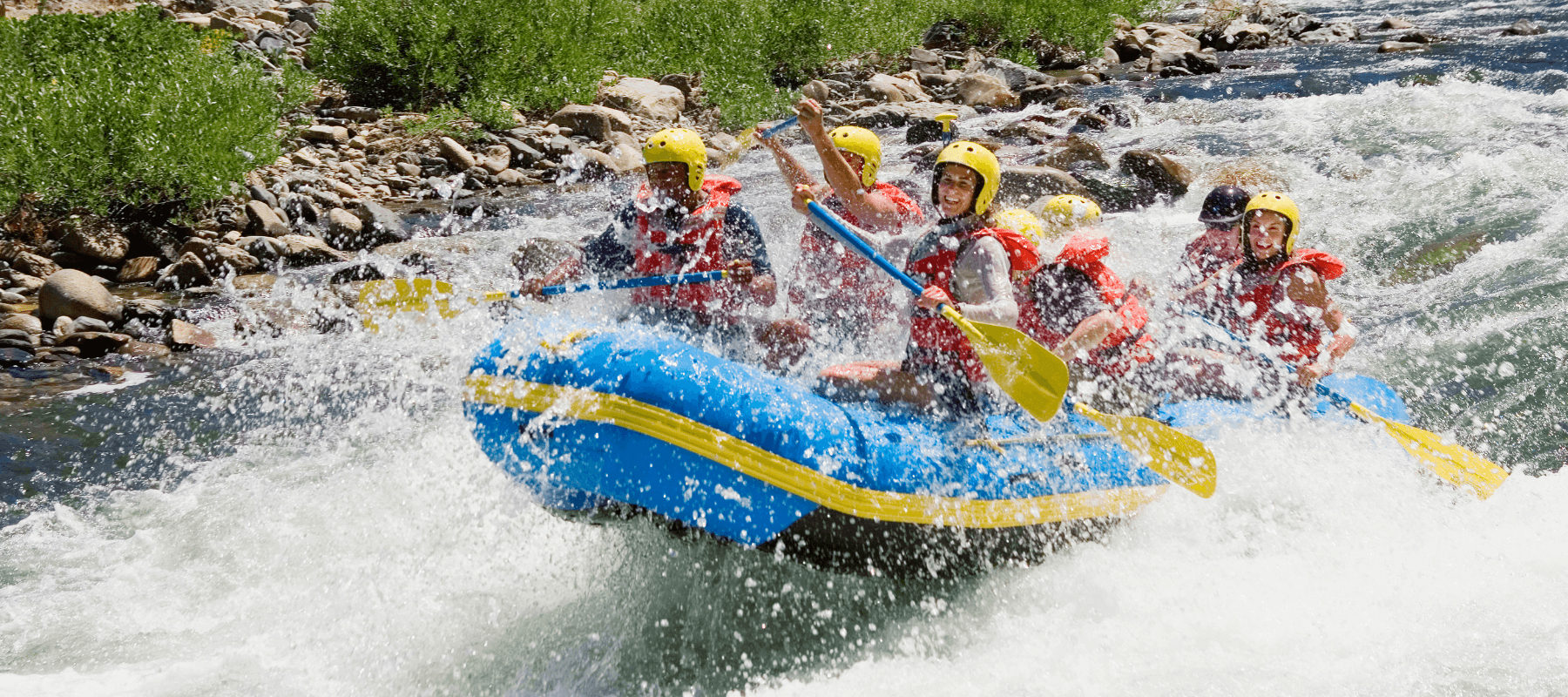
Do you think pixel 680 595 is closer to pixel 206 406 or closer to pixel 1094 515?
pixel 1094 515

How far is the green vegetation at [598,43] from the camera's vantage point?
456 inches

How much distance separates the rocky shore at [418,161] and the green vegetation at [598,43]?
14.8 inches

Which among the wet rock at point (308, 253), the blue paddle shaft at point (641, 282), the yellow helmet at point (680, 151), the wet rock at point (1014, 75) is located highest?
the yellow helmet at point (680, 151)

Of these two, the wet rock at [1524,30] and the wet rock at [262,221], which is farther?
the wet rock at [1524,30]

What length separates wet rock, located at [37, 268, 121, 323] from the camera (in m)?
6.27

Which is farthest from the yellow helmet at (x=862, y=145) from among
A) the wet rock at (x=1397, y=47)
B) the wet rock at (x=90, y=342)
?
the wet rock at (x=1397, y=47)

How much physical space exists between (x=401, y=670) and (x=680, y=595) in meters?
0.98

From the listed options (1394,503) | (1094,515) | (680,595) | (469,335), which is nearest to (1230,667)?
(1094,515)

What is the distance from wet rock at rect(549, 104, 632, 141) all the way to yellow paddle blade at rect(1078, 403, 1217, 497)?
8919 millimetres

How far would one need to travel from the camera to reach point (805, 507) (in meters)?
3.31

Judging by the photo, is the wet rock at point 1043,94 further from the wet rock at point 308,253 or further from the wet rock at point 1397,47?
the wet rock at point 308,253

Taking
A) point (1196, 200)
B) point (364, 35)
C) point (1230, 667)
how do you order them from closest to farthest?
point (1230, 667) → point (1196, 200) → point (364, 35)

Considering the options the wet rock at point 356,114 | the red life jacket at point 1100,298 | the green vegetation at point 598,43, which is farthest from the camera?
the green vegetation at point 598,43

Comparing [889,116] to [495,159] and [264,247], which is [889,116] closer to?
[495,159]
